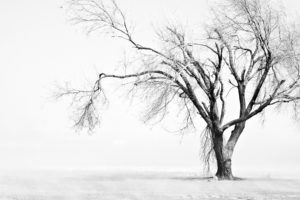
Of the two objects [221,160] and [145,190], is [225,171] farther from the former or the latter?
[145,190]

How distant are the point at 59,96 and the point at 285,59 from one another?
9625 mm

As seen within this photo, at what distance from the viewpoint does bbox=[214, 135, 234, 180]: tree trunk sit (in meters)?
22.3

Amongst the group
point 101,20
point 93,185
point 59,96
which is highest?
point 101,20

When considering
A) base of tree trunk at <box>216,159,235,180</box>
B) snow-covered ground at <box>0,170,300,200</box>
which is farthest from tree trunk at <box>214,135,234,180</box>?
snow-covered ground at <box>0,170,300,200</box>

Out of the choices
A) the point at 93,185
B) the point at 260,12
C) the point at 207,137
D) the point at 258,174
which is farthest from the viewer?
the point at 258,174

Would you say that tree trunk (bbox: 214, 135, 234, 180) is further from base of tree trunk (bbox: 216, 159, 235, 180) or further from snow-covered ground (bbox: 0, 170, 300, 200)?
snow-covered ground (bbox: 0, 170, 300, 200)

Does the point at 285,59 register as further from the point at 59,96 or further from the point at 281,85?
the point at 59,96

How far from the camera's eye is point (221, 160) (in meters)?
22.3

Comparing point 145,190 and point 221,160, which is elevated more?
point 221,160

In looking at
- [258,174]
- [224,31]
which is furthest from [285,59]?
[258,174]

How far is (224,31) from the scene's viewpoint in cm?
2242

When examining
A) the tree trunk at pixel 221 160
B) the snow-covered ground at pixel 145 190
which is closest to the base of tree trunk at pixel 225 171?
the tree trunk at pixel 221 160

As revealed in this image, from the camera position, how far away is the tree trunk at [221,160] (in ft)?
→ 73.1

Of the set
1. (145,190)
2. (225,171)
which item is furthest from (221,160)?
(145,190)
